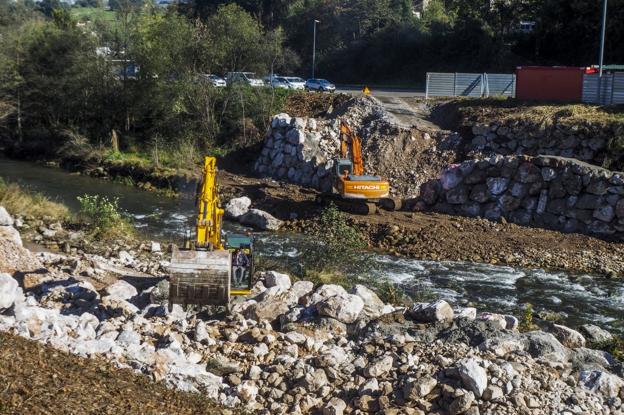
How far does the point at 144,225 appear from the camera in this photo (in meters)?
29.3

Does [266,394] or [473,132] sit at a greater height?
[473,132]

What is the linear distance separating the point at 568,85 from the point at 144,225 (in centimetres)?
2024

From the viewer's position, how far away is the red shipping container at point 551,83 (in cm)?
3669

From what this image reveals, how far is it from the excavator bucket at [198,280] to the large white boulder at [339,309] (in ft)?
6.54

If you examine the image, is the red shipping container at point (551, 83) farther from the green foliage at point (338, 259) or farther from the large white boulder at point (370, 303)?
the large white boulder at point (370, 303)

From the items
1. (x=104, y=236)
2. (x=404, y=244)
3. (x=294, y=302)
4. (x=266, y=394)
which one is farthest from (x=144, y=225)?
(x=266, y=394)

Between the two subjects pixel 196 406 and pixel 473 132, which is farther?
pixel 473 132

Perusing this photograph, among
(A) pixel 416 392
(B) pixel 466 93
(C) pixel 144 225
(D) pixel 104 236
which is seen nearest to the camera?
(A) pixel 416 392

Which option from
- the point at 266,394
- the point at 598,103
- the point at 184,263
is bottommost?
the point at 266,394

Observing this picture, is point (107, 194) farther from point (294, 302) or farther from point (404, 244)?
point (294, 302)

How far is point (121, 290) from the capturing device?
17.3 m

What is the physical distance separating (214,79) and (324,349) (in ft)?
105

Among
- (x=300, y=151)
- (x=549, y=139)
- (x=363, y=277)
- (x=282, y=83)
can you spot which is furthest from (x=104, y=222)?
(x=282, y=83)

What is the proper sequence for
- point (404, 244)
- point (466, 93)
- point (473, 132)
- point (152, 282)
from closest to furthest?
point (152, 282), point (404, 244), point (473, 132), point (466, 93)
